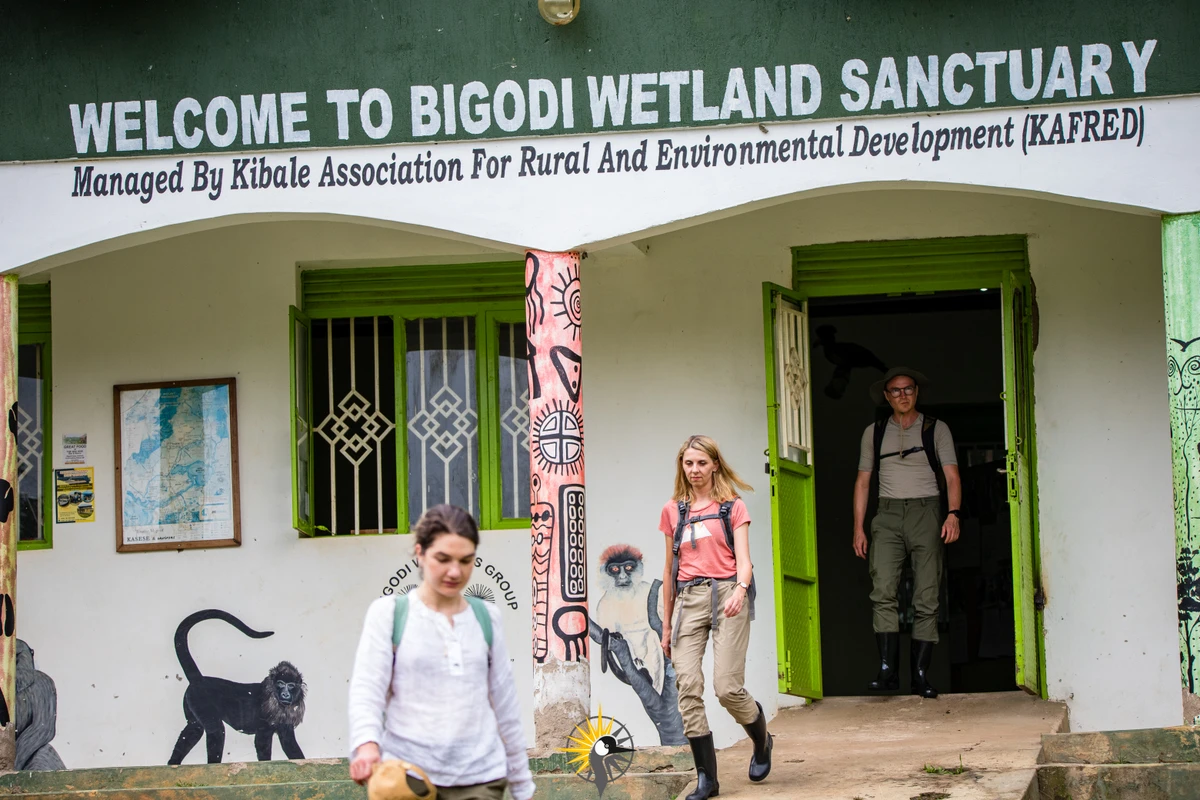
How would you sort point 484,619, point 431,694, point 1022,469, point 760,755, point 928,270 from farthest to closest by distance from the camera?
1. point 928,270
2. point 1022,469
3. point 760,755
4. point 484,619
5. point 431,694

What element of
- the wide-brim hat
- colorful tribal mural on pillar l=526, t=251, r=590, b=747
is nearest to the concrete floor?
colorful tribal mural on pillar l=526, t=251, r=590, b=747

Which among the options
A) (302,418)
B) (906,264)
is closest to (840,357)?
(906,264)

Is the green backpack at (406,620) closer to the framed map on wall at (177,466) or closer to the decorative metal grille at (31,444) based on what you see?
the framed map on wall at (177,466)

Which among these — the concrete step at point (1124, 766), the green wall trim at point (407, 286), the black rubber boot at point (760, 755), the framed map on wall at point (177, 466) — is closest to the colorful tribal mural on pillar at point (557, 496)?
the black rubber boot at point (760, 755)

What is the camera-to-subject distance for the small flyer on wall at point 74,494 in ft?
35.2

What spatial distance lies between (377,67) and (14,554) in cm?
326

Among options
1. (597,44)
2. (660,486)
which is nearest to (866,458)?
(660,486)

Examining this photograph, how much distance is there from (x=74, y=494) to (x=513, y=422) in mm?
2883

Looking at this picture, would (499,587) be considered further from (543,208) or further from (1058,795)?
(1058,795)

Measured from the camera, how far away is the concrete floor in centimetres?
746

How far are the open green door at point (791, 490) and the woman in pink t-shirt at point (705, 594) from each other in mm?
2105

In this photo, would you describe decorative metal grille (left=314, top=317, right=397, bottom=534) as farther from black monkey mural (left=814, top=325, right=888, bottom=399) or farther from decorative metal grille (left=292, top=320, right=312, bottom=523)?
black monkey mural (left=814, top=325, right=888, bottom=399)

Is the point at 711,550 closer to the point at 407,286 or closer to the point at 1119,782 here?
the point at 1119,782

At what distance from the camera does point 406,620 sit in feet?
17.0
